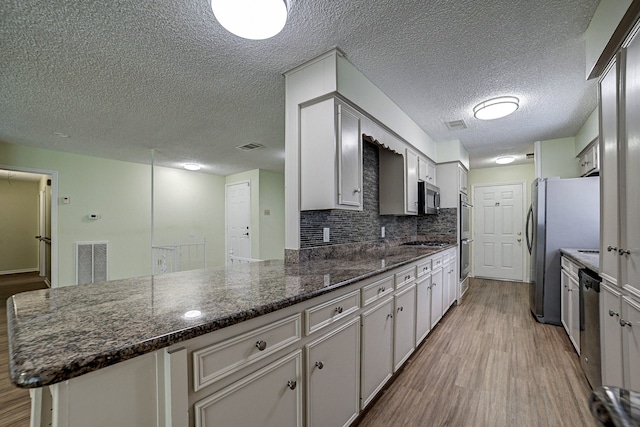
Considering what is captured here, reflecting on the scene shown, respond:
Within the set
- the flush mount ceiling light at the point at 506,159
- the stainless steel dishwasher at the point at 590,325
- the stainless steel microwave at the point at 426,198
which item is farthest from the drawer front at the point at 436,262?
the flush mount ceiling light at the point at 506,159

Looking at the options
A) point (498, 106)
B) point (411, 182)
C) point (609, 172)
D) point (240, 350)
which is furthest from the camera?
point (411, 182)

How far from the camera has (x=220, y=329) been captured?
2.96ft

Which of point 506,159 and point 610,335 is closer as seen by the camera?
point 610,335

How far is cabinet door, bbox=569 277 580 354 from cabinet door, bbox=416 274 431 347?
122 cm

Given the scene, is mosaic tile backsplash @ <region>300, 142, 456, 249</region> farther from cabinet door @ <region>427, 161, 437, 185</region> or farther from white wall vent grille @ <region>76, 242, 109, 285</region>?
white wall vent grille @ <region>76, 242, 109, 285</region>

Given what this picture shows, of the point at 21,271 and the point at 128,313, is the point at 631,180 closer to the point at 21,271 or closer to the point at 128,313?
the point at 128,313

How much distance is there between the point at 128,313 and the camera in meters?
0.95

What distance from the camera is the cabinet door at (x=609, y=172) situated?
4.86 ft

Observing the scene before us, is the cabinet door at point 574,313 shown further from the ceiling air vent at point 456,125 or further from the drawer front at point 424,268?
the ceiling air vent at point 456,125

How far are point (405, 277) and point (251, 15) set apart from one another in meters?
2.02

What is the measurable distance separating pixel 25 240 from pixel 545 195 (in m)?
11.4

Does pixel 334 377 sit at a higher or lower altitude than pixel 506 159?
lower

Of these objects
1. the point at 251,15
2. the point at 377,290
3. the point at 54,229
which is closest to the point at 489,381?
the point at 377,290

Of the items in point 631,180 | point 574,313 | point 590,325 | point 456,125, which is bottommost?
point 574,313
